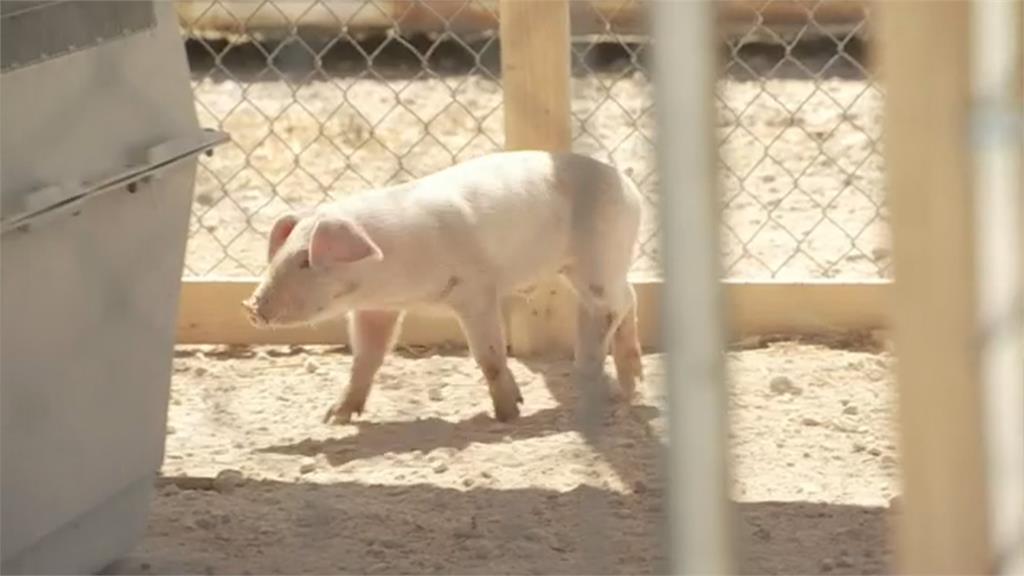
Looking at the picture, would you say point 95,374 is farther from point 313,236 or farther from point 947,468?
point 947,468

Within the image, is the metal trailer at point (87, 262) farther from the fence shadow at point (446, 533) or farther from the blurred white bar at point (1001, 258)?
the blurred white bar at point (1001, 258)

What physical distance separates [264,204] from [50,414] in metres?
2.03

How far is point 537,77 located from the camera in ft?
10.9

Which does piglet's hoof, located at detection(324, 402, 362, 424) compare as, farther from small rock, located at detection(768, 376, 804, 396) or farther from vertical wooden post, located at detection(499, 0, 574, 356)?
small rock, located at detection(768, 376, 804, 396)

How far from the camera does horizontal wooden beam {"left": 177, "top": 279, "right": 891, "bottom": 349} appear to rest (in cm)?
343

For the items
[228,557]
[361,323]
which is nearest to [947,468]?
[228,557]

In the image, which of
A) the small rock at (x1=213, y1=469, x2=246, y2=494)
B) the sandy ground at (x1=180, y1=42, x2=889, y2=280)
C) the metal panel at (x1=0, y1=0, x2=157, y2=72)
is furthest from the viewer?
the sandy ground at (x1=180, y1=42, x2=889, y2=280)

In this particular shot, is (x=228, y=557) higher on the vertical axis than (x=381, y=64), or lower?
lower

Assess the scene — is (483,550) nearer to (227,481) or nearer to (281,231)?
(227,481)

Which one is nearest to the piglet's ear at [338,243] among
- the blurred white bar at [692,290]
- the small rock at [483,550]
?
the small rock at [483,550]

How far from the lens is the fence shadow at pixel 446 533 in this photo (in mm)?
2445

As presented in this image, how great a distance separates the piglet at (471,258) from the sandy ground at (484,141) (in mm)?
263

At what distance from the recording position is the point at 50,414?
6.96 feet

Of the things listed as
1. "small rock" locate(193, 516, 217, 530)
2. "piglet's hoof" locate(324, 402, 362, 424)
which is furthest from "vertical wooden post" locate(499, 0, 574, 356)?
"small rock" locate(193, 516, 217, 530)
